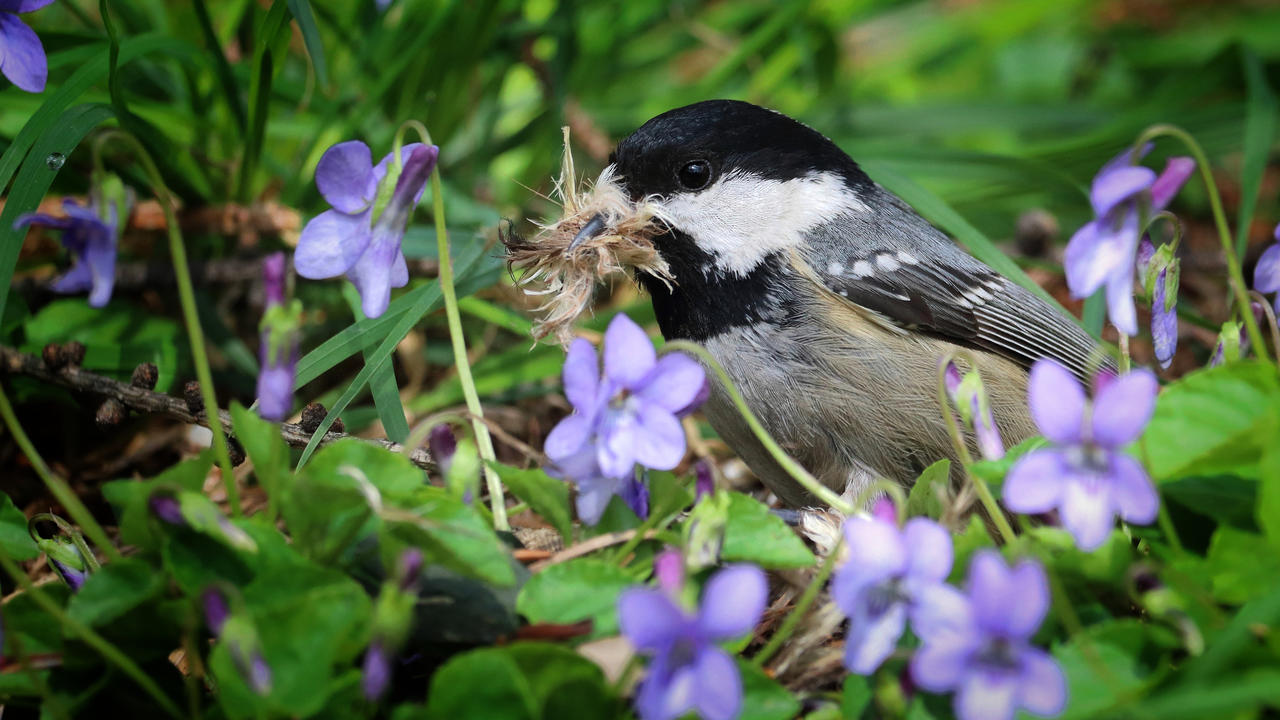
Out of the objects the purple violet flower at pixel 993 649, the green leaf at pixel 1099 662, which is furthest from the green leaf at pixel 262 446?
the green leaf at pixel 1099 662

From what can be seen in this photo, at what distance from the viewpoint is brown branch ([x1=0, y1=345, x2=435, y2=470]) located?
1508 mm

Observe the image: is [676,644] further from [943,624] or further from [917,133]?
[917,133]

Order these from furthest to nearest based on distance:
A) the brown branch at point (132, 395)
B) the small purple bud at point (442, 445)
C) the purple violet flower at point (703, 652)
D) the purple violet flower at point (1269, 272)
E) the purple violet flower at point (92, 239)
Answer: the brown branch at point (132, 395) → the purple violet flower at point (1269, 272) → the small purple bud at point (442, 445) → the purple violet flower at point (92, 239) → the purple violet flower at point (703, 652)

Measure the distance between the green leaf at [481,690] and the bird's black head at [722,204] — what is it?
96 centimetres

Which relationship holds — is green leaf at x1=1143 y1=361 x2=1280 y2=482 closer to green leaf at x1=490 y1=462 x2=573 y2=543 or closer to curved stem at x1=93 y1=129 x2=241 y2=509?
green leaf at x1=490 y1=462 x2=573 y2=543

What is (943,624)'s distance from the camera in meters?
0.86

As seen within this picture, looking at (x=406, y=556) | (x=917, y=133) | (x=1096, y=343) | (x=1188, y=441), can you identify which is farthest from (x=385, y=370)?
(x=917, y=133)

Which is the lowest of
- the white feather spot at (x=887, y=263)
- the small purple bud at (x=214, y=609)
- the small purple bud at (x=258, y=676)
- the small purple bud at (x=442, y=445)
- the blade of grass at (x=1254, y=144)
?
the small purple bud at (x=258, y=676)

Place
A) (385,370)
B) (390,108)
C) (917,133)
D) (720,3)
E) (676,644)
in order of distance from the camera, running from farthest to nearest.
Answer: (720,3)
(917,133)
(390,108)
(385,370)
(676,644)

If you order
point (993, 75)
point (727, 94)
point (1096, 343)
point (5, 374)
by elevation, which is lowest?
point (5, 374)

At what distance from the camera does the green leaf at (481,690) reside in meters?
0.87

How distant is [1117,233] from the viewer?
3.53ft

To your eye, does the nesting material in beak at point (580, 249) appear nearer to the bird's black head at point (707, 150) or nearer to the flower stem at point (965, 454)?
the bird's black head at point (707, 150)

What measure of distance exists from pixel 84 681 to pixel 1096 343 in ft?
5.39
